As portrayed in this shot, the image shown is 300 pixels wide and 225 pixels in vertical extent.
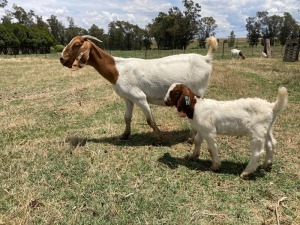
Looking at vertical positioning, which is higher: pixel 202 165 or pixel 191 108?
pixel 191 108

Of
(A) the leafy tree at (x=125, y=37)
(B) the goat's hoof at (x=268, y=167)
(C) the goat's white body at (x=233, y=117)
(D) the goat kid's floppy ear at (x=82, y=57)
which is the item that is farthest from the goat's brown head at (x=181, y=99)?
(A) the leafy tree at (x=125, y=37)

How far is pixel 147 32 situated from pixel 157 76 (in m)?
81.1

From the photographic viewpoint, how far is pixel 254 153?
5500 millimetres

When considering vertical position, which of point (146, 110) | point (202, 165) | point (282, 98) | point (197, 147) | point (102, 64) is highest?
point (102, 64)

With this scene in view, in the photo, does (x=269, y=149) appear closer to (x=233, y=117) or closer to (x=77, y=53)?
(x=233, y=117)

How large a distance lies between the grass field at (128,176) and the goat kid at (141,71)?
1173 mm

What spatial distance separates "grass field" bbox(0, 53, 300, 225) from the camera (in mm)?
4613

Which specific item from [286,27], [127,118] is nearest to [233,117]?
[127,118]

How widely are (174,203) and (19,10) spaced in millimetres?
115297

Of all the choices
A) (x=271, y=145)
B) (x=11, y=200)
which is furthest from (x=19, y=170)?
(x=271, y=145)

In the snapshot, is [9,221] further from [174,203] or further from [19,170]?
[174,203]

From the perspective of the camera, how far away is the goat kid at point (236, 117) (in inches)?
213

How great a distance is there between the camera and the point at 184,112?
5844mm

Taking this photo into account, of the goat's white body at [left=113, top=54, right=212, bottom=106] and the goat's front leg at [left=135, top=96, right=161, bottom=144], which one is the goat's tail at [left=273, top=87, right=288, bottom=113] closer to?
the goat's white body at [left=113, top=54, right=212, bottom=106]
